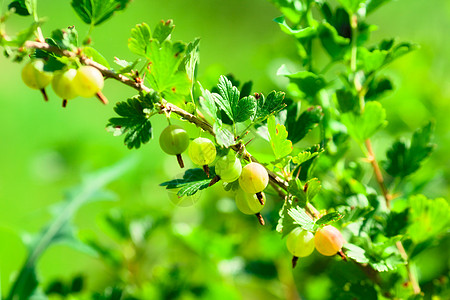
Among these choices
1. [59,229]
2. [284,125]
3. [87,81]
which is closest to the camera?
[87,81]

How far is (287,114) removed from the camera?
0.57m

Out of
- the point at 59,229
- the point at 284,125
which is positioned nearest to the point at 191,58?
the point at 284,125

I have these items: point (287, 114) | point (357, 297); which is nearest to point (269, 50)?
point (287, 114)

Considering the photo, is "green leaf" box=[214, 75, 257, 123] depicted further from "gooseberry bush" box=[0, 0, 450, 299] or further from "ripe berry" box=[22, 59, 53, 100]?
"ripe berry" box=[22, 59, 53, 100]

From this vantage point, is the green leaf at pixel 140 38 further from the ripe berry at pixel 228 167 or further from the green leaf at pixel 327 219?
the green leaf at pixel 327 219

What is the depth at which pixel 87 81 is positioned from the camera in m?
0.42

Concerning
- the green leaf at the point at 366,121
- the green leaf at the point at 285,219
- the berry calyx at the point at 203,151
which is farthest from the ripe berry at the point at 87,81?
the green leaf at the point at 366,121

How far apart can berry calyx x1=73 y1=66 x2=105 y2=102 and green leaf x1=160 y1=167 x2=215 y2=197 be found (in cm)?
11

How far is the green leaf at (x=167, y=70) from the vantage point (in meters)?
0.44

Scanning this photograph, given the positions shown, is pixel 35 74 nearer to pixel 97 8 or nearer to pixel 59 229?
pixel 97 8

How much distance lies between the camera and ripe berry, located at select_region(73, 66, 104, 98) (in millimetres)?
417

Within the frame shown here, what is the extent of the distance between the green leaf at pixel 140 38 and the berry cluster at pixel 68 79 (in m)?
0.04

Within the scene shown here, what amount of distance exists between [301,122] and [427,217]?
0.21 m

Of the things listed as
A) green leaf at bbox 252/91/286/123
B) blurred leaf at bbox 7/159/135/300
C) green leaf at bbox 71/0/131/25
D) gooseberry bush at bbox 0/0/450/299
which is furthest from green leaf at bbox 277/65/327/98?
blurred leaf at bbox 7/159/135/300
